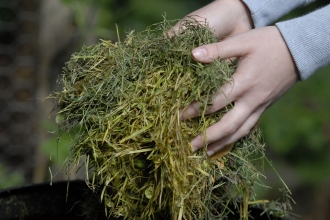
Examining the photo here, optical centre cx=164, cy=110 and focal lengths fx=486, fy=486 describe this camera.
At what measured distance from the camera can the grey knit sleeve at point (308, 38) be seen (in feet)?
3.49

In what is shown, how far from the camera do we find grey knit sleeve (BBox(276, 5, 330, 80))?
106 centimetres

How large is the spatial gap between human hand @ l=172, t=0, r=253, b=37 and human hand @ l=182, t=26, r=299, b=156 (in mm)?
185

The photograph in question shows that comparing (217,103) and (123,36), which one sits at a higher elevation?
(217,103)

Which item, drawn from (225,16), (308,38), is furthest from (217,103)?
(225,16)

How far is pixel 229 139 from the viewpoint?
1.03m

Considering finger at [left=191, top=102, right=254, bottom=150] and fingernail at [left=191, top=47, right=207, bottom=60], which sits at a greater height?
fingernail at [left=191, top=47, right=207, bottom=60]

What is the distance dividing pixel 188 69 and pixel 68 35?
1.69m

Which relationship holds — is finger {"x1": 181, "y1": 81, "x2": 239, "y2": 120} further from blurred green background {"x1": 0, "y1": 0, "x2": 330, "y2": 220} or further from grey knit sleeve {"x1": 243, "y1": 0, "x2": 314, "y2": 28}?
blurred green background {"x1": 0, "y1": 0, "x2": 330, "y2": 220}

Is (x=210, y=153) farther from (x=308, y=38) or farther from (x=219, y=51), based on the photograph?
(x=308, y=38)

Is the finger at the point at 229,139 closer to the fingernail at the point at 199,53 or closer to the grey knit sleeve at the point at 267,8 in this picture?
the fingernail at the point at 199,53

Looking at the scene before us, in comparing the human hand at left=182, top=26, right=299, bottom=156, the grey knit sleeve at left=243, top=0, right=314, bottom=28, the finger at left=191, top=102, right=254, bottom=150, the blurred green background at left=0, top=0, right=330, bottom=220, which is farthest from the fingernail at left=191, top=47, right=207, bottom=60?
the blurred green background at left=0, top=0, right=330, bottom=220

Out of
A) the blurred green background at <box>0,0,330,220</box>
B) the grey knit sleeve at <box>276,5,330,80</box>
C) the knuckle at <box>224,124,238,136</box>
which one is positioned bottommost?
the blurred green background at <box>0,0,330,220</box>

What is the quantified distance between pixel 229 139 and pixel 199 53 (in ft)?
0.67

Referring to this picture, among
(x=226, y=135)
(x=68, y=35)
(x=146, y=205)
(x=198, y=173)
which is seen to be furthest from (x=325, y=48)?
(x=68, y=35)
